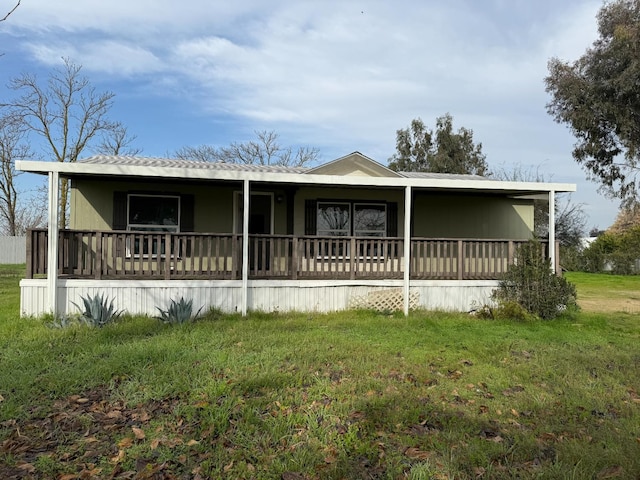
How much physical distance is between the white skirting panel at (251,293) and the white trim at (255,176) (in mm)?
2008

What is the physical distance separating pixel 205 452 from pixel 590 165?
22433 millimetres

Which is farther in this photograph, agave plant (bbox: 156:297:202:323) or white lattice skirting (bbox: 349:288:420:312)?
white lattice skirting (bbox: 349:288:420:312)

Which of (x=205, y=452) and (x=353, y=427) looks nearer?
(x=205, y=452)

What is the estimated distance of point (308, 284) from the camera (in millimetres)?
9414

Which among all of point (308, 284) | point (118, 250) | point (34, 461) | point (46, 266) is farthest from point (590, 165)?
point (34, 461)

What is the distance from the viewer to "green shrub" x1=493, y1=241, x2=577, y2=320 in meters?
9.01

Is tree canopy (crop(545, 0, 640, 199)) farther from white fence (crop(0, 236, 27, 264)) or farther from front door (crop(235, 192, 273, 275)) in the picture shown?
white fence (crop(0, 236, 27, 264))

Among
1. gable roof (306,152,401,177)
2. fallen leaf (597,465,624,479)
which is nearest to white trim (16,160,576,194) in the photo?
gable roof (306,152,401,177)

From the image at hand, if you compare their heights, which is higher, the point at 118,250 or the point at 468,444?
the point at 118,250

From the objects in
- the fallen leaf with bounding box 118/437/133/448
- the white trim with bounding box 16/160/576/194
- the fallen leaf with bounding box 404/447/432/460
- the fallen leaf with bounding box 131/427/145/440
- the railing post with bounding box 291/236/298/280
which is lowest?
the fallen leaf with bounding box 404/447/432/460

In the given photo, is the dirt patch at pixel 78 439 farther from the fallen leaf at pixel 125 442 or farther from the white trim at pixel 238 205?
the white trim at pixel 238 205

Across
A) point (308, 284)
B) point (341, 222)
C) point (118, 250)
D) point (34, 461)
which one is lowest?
point (34, 461)

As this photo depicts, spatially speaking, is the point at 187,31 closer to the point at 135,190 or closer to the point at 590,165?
the point at 135,190

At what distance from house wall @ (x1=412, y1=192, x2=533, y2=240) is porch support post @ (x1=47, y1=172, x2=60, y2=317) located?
27.6ft
